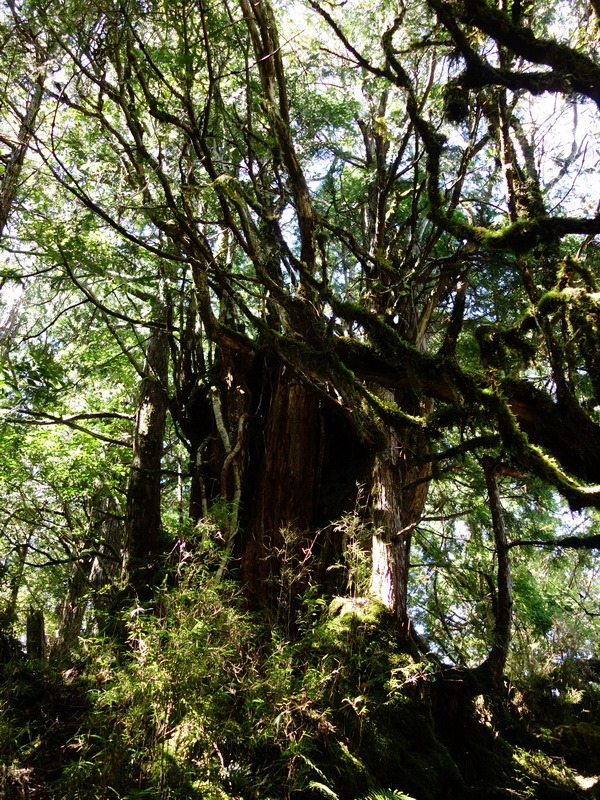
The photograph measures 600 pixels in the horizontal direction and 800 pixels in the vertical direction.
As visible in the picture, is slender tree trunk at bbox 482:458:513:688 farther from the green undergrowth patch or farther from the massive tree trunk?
the green undergrowth patch

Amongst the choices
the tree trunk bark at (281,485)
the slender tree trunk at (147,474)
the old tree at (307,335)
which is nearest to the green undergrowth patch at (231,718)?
the old tree at (307,335)

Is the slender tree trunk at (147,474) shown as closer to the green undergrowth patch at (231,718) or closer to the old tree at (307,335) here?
the old tree at (307,335)

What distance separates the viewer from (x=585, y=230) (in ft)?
11.5

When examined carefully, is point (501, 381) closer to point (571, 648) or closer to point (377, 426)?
point (377, 426)

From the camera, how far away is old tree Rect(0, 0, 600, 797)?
3.94 metres

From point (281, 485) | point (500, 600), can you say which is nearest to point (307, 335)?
point (281, 485)

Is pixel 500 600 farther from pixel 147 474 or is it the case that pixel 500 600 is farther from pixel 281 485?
pixel 147 474

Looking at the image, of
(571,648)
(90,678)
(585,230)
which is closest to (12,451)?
(90,678)

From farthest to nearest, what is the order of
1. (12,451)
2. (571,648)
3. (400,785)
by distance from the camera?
(12,451) → (571,648) → (400,785)

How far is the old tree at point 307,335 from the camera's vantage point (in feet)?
12.9

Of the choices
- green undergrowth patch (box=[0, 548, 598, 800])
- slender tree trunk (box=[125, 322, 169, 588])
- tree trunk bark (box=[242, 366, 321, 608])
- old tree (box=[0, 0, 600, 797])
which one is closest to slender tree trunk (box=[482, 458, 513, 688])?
old tree (box=[0, 0, 600, 797])

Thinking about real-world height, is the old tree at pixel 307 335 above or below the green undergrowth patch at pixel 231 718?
above

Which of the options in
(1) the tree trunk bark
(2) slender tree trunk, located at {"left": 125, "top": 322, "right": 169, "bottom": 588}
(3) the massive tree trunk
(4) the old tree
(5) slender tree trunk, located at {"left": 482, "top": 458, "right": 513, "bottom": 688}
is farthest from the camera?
(2) slender tree trunk, located at {"left": 125, "top": 322, "right": 169, "bottom": 588}

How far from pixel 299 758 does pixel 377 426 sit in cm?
269
